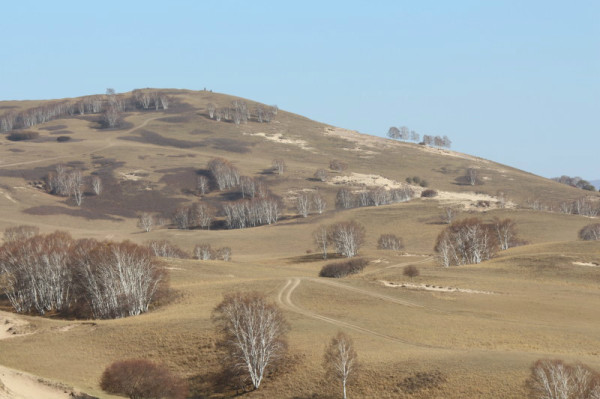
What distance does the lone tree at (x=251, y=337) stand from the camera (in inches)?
2368

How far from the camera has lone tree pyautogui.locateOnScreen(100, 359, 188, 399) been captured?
55.1 metres

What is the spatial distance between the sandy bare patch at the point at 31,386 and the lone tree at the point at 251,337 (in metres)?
16.6

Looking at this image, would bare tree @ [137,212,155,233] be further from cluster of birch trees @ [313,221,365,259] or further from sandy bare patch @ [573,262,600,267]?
sandy bare patch @ [573,262,600,267]

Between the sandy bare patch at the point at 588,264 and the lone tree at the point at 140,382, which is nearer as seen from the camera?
the lone tree at the point at 140,382

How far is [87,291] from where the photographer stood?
9144cm

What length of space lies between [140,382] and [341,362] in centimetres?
1835

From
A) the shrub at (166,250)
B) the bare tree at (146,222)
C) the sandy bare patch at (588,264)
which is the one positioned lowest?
the sandy bare patch at (588,264)

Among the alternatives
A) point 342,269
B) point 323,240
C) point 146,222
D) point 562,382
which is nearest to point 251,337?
point 562,382

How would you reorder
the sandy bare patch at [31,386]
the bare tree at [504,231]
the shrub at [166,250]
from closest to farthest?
the sandy bare patch at [31,386], the shrub at [166,250], the bare tree at [504,231]

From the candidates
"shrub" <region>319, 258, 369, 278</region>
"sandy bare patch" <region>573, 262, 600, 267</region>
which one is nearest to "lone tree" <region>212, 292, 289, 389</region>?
"shrub" <region>319, 258, 369, 278</region>

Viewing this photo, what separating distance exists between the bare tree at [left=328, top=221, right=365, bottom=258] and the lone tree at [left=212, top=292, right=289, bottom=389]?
73.8 m

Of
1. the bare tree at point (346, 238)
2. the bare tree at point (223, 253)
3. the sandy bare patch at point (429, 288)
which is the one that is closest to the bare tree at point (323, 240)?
the bare tree at point (346, 238)

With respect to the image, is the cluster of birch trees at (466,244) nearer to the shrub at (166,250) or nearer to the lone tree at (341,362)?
the shrub at (166,250)

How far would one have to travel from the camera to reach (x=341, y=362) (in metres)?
53.2
